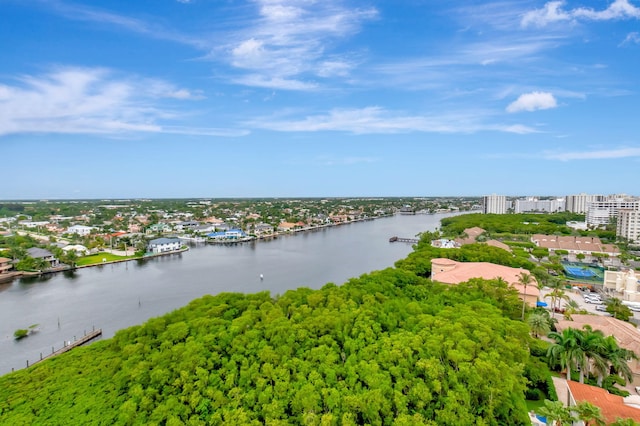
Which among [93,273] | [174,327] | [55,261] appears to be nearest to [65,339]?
[174,327]

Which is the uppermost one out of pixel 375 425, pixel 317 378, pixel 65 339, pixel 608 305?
pixel 317 378

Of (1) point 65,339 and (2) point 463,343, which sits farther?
(1) point 65,339

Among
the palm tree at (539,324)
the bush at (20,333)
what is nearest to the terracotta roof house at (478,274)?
the palm tree at (539,324)

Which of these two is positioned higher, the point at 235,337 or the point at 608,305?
the point at 235,337

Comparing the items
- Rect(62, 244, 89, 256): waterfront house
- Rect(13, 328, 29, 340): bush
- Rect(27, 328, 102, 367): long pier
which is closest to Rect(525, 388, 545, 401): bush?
Rect(27, 328, 102, 367): long pier

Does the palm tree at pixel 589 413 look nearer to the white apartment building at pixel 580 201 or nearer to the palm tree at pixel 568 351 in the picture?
the palm tree at pixel 568 351

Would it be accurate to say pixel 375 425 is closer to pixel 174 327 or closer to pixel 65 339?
Result: pixel 174 327

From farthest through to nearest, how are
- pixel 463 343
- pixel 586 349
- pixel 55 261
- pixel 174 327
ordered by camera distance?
1. pixel 55 261
2. pixel 586 349
3. pixel 174 327
4. pixel 463 343
